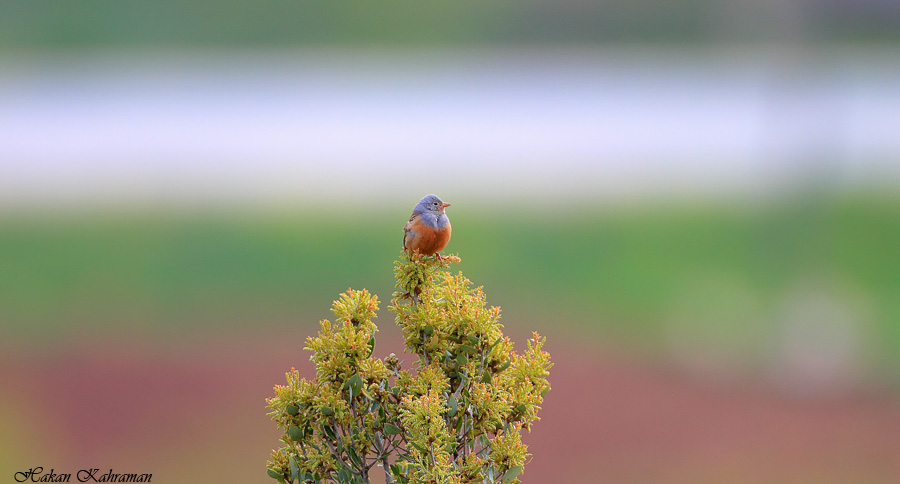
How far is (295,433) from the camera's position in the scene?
1.09 meters

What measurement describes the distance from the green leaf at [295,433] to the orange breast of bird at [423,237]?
0.30 meters

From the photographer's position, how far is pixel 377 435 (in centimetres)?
109

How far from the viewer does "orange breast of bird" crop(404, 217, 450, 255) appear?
1.20 metres

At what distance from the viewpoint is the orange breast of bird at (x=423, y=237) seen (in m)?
1.20

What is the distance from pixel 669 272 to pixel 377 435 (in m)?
4.60

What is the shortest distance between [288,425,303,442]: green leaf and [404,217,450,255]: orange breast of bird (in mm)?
304

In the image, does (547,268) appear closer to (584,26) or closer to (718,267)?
(718,267)

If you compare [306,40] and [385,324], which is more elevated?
[306,40]

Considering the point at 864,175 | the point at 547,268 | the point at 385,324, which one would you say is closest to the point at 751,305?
the point at 547,268

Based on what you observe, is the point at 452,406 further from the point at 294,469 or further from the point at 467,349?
the point at 294,469

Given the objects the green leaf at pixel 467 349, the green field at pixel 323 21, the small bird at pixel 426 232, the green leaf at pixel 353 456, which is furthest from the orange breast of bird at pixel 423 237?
the green field at pixel 323 21

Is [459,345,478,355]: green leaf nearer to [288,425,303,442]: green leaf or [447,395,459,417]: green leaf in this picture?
[447,395,459,417]: green leaf

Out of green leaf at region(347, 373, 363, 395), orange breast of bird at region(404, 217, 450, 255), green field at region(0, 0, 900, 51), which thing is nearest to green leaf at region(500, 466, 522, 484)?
green leaf at region(347, 373, 363, 395)

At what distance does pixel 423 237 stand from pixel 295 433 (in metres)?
0.33
